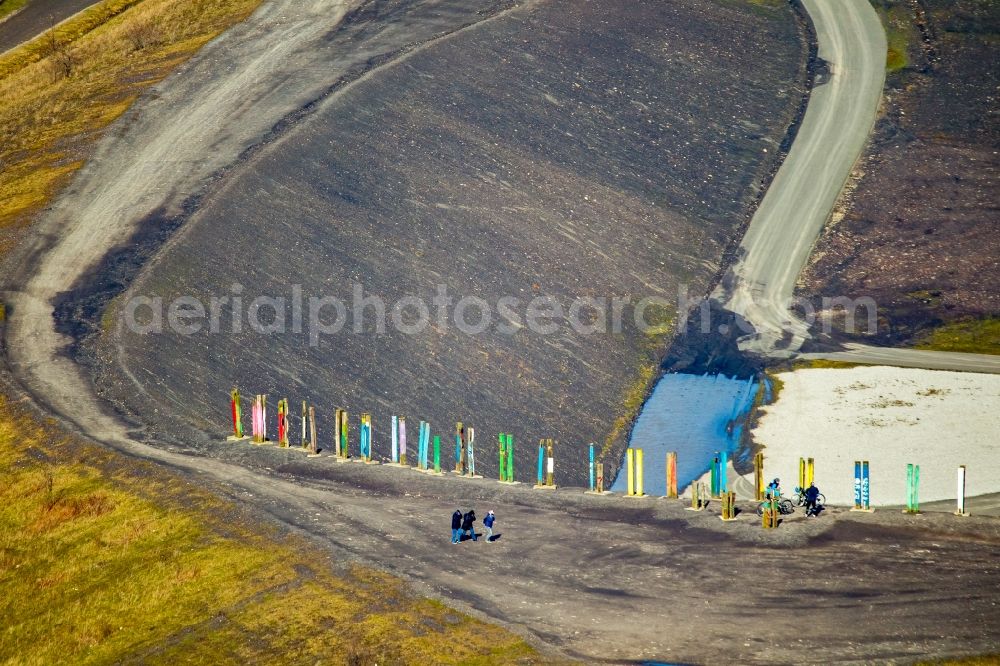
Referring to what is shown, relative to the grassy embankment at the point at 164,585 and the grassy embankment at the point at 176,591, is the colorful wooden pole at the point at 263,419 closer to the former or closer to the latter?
the grassy embankment at the point at 176,591

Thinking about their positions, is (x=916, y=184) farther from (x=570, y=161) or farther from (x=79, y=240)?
(x=79, y=240)

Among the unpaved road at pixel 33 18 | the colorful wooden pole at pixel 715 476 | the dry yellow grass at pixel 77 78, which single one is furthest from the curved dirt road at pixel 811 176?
the unpaved road at pixel 33 18

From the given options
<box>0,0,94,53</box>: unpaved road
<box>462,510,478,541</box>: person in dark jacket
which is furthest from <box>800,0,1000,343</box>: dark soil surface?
<box>0,0,94,53</box>: unpaved road

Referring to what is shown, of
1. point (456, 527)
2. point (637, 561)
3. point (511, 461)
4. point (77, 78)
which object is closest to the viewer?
point (637, 561)

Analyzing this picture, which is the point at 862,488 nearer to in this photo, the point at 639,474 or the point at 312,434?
the point at 639,474

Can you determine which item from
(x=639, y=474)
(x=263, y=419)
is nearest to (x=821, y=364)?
(x=639, y=474)
